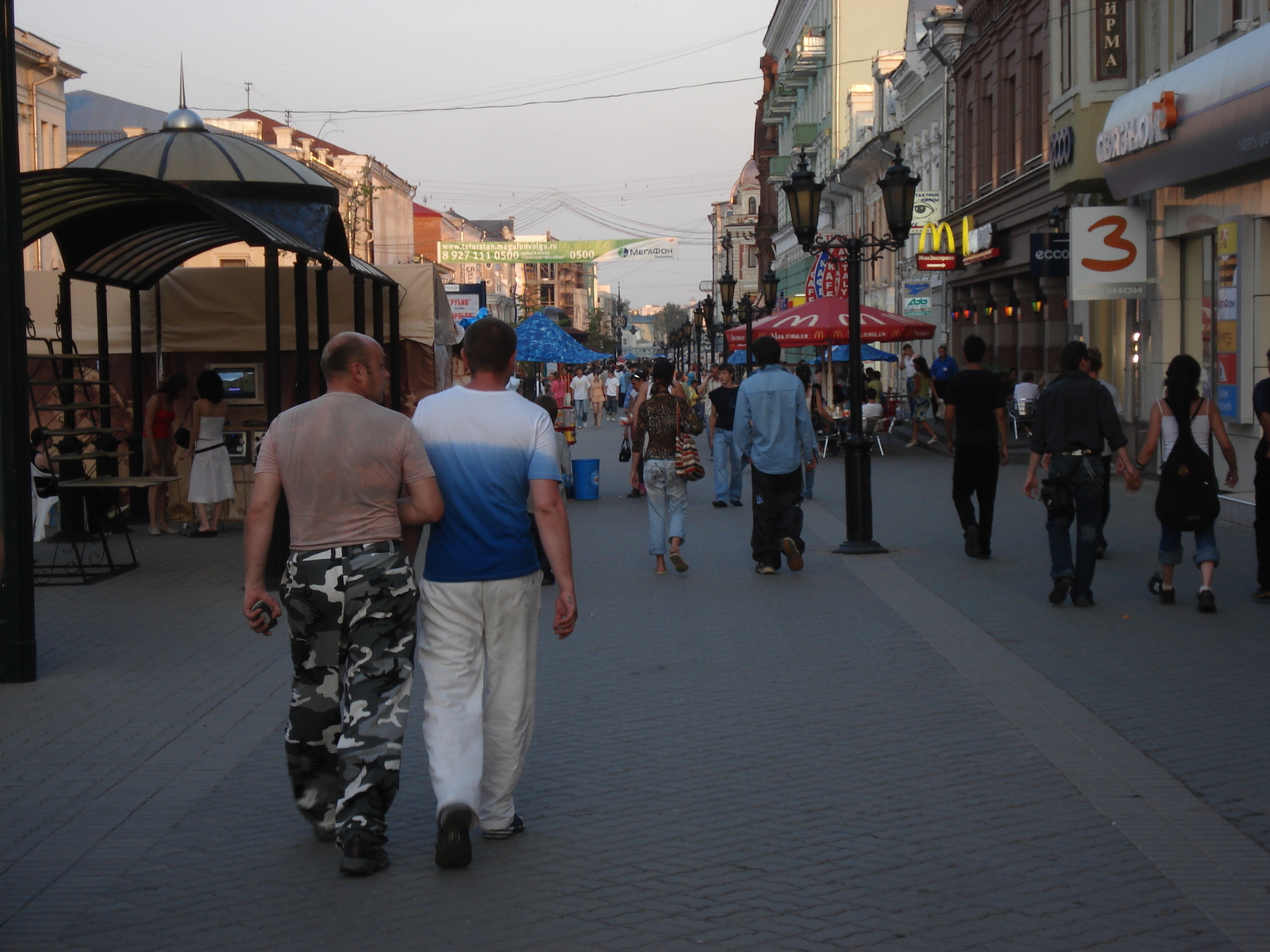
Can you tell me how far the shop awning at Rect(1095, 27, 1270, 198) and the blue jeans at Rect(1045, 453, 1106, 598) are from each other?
6.51 metres

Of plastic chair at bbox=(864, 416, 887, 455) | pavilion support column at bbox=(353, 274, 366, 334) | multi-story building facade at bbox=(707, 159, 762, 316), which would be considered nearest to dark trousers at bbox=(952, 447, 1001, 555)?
pavilion support column at bbox=(353, 274, 366, 334)

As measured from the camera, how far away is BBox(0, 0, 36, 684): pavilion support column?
7.64 metres

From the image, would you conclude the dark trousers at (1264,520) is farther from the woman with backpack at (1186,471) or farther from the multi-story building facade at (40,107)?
the multi-story building facade at (40,107)

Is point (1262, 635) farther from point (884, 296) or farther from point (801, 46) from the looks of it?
Answer: point (801, 46)

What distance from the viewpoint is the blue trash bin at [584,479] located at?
19141 mm

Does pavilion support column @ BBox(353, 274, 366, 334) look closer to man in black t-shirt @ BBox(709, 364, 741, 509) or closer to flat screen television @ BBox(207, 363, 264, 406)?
flat screen television @ BBox(207, 363, 264, 406)

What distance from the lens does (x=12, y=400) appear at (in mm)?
7645

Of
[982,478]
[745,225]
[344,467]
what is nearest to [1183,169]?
[982,478]

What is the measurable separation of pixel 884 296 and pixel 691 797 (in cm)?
4204

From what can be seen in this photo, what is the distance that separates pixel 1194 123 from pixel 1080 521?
830 cm

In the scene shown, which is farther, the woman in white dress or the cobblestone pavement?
the woman in white dress

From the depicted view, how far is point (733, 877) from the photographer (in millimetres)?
4633

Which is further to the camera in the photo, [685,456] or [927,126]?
[927,126]

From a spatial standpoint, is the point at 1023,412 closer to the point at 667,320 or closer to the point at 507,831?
the point at 507,831
